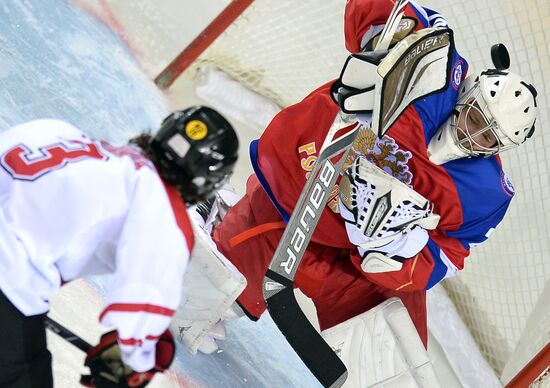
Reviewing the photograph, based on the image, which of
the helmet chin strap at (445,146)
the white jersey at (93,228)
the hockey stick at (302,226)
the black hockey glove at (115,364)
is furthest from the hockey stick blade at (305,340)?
the white jersey at (93,228)

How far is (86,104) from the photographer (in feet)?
9.61

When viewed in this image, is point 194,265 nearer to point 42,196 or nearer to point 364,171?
point 364,171

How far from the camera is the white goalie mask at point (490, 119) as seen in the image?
6.97 feet

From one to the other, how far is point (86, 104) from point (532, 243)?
4.93 ft

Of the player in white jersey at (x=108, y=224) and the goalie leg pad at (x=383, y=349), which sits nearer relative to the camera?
the player in white jersey at (x=108, y=224)

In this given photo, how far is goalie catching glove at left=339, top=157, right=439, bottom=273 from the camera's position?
211cm

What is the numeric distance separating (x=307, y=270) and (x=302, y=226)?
30 cm

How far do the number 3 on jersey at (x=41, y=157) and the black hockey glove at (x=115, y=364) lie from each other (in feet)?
0.98

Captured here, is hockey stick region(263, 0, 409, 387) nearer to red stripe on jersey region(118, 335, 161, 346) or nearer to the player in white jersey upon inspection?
the player in white jersey

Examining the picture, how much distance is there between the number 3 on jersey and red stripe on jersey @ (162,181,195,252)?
0.12m

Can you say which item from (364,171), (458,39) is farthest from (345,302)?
(458,39)

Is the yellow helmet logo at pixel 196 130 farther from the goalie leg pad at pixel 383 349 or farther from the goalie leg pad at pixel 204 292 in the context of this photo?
the goalie leg pad at pixel 383 349

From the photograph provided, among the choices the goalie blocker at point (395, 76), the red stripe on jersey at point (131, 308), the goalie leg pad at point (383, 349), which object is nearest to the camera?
the red stripe on jersey at point (131, 308)

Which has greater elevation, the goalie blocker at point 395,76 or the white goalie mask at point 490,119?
the goalie blocker at point 395,76
